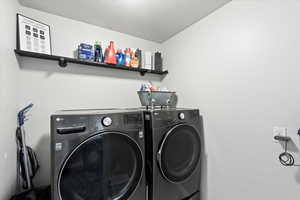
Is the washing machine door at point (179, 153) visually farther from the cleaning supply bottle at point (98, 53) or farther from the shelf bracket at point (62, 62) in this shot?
the shelf bracket at point (62, 62)

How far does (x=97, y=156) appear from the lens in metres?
0.94

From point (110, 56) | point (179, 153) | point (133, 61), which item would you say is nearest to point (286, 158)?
point (179, 153)

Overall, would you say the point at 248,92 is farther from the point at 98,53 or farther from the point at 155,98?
the point at 98,53

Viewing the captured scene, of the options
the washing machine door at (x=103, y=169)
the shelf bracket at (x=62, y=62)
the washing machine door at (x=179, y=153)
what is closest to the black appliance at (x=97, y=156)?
the washing machine door at (x=103, y=169)

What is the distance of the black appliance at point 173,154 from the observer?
1.15 meters

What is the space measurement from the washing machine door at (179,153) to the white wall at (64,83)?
3.01ft

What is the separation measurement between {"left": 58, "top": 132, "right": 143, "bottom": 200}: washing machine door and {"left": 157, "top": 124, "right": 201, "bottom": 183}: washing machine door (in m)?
0.23

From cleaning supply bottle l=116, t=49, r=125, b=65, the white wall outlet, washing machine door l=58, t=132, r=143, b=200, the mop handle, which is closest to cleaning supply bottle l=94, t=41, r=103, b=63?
cleaning supply bottle l=116, t=49, r=125, b=65

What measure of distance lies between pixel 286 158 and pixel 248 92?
1.82 feet

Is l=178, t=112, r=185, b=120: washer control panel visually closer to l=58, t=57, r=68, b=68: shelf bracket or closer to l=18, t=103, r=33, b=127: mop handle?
l=58, t=57, r=68, b=68: shelf bracket

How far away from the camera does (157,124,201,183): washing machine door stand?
3.87 feet

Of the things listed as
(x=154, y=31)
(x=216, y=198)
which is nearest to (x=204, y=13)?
(x=154, y=31)

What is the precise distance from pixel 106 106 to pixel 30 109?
767mm

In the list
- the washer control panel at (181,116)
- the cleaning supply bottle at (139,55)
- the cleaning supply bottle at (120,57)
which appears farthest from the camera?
the cleaning supply bottle at (139,55)
